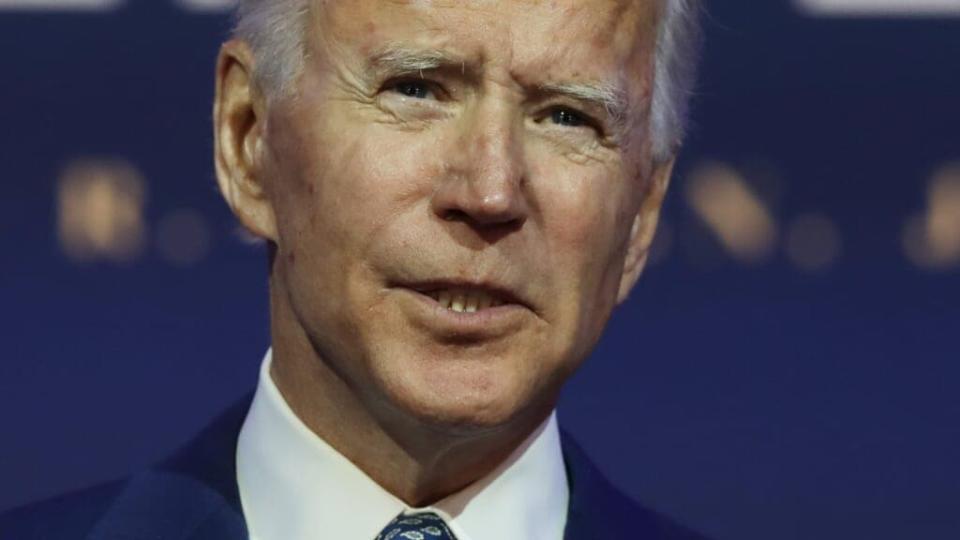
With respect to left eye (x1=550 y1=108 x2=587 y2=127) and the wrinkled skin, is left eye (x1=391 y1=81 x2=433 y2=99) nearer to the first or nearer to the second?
the wrinkled skin

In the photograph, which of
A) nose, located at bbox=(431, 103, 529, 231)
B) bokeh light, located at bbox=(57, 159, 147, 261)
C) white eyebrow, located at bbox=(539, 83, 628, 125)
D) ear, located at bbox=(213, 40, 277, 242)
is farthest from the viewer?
bokeh light, located at bbox=(57, 159, 147, 261)

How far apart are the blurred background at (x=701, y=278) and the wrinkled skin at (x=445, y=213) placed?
0.83m

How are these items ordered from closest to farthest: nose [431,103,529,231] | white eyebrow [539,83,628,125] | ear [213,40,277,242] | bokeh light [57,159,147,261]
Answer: nose [431,103,529,231], white eyebrow [539,83,628,125], ear [213,40,277,242], bokeh light [57,159,147,261]

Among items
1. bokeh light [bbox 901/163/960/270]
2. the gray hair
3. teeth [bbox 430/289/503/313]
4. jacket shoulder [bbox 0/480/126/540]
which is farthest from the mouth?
bokeh light [bbox 901/163/960/270]

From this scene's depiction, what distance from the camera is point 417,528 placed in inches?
91.1

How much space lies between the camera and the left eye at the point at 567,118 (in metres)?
2.28

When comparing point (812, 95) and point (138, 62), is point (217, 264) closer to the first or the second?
point (138, 62)

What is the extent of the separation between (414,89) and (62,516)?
0.60 m

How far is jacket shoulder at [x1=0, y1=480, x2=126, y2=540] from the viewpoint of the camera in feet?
8.09

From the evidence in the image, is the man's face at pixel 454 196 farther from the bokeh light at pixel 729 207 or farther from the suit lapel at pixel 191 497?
Result: the bokeh light at pixel 729 207

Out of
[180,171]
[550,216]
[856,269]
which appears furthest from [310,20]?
[856,269]

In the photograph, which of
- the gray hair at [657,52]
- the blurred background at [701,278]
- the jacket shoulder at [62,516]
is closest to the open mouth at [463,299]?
the gray hair at [657,52]

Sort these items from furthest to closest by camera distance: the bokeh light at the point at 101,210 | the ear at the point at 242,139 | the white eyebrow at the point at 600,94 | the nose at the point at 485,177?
the bokeh light at the point at 101,210, the ear at the point at 242,139, the white eyebrow at the point at 600,94, the nose at the point at 485,177

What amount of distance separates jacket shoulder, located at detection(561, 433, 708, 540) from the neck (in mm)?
123
